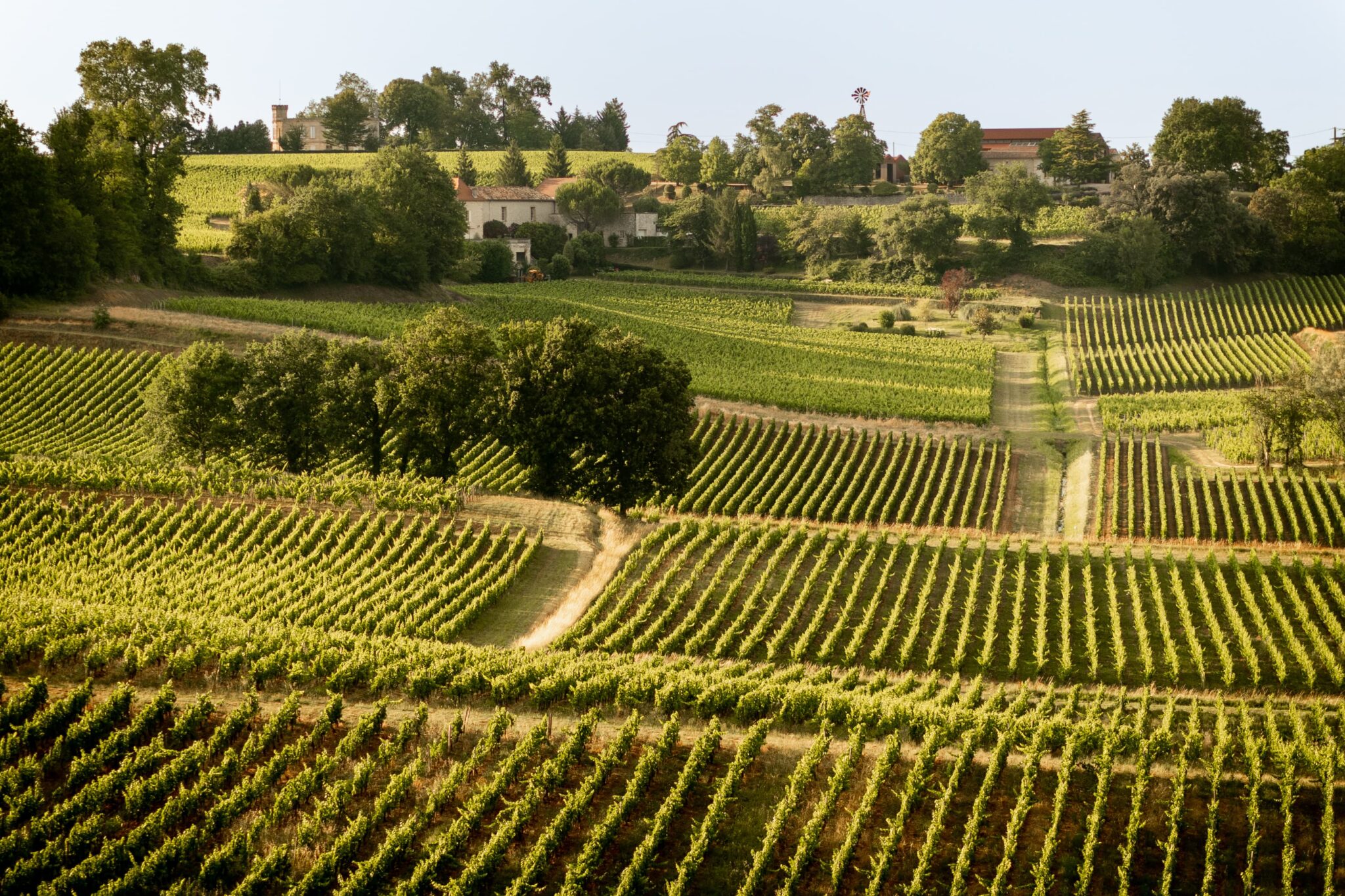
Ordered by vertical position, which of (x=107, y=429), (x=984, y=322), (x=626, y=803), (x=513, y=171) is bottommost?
(x=626, y=803)

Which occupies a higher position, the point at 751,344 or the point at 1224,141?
the point at 1224,141

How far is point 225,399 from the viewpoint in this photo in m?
41.2

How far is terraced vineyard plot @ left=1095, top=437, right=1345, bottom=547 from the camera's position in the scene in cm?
3966

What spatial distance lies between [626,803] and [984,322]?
62.5m

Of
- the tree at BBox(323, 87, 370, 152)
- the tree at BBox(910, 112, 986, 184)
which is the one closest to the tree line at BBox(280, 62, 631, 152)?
the tree at BBox(323, 87, 370, 152)

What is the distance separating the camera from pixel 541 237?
9938 centimetres

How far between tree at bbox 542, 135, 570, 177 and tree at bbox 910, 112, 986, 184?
123ft

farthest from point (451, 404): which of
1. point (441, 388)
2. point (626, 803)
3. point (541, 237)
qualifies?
point (541, 237)

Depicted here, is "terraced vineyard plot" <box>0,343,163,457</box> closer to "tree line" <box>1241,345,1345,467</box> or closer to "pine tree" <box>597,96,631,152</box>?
"tree line" <box>1241,345,1345,467</box>

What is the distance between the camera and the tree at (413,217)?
247ft

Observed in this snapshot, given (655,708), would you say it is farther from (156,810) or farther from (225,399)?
(225,399)

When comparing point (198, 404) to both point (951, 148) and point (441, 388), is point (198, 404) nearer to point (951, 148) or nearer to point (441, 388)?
point (441, 388)

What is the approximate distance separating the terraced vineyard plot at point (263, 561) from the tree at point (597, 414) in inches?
168

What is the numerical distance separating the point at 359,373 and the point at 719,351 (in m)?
32.5
